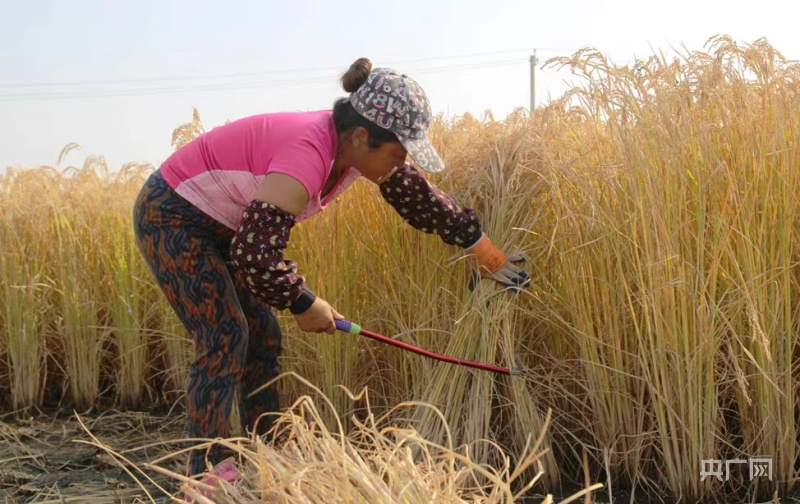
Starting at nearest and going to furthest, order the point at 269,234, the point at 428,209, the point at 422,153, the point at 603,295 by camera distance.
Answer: the point at 269,234
the point at 422,153
the point at 603,295
the point at 428,209

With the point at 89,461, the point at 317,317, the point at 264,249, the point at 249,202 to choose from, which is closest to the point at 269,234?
the point at 264,249

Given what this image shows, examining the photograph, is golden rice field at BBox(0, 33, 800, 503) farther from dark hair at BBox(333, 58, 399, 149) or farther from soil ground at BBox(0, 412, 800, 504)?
dark hair at BBox(333, 58, 399, 149)

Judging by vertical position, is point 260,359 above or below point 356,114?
below

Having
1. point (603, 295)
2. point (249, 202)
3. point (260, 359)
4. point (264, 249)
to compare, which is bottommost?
point (260, 359)

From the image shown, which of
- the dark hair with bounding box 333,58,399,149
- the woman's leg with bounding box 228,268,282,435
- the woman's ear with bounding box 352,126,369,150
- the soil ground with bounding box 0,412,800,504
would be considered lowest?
the soil ground with bounding box 0,412,800,504

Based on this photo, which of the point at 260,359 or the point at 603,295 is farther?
the point at 260,359

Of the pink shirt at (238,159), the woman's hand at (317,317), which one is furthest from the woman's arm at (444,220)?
the woman's hand at (317,317)

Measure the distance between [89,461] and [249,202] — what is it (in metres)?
1.61

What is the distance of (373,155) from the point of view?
6.89 feet

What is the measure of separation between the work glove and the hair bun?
2.00 ft

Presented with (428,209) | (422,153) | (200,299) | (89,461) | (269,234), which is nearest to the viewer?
(269,234)

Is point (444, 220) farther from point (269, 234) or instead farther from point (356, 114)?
point (269, 234)

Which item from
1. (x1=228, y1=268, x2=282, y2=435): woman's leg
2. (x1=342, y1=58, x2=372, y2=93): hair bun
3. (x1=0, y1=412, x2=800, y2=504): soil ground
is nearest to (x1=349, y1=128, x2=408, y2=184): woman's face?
(x1=342, y1=58, x2=372, y2=93): hair bun

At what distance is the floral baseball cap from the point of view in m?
2.03
